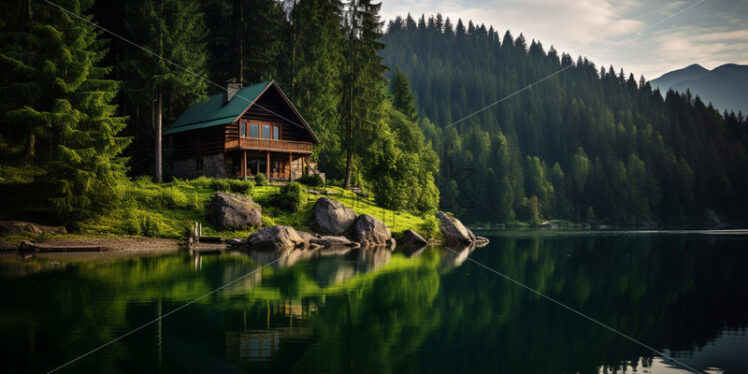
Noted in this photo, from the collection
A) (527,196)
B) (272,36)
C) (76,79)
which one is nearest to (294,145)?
(272,36)

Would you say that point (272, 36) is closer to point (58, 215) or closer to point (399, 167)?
point (399, 167)

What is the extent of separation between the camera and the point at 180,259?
2289cm

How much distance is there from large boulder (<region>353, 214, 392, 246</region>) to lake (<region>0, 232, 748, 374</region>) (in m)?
16.5

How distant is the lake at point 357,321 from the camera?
7.80 m

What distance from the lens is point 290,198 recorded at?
37.9 metres

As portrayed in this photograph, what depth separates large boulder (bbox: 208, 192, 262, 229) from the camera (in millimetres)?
33438

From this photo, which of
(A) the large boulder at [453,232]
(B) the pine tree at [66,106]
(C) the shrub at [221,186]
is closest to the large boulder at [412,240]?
(A) the large boulder at [453,232]

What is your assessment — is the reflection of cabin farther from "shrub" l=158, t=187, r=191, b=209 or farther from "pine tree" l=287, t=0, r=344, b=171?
"shrub" l=158, t=187, r=191, b=209

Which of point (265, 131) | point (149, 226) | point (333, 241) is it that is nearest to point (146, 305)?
point (149, 226)

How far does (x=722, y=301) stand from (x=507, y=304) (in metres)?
6.23

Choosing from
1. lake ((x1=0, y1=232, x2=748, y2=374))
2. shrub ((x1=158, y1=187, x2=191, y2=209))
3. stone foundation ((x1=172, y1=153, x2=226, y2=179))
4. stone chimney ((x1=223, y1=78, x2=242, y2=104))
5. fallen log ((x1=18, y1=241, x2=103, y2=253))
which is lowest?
lake ((x1=0, y1=232, x2=748, y2=374))

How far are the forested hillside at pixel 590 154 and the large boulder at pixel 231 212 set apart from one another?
7088cm

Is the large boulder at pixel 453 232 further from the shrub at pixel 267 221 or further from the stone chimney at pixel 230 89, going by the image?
the stone chimney at pixel 230 89

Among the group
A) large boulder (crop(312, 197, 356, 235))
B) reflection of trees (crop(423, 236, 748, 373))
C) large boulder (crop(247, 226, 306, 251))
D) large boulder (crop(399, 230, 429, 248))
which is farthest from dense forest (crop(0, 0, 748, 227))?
reflection of trees (crop(423, 236, 748, 373))
